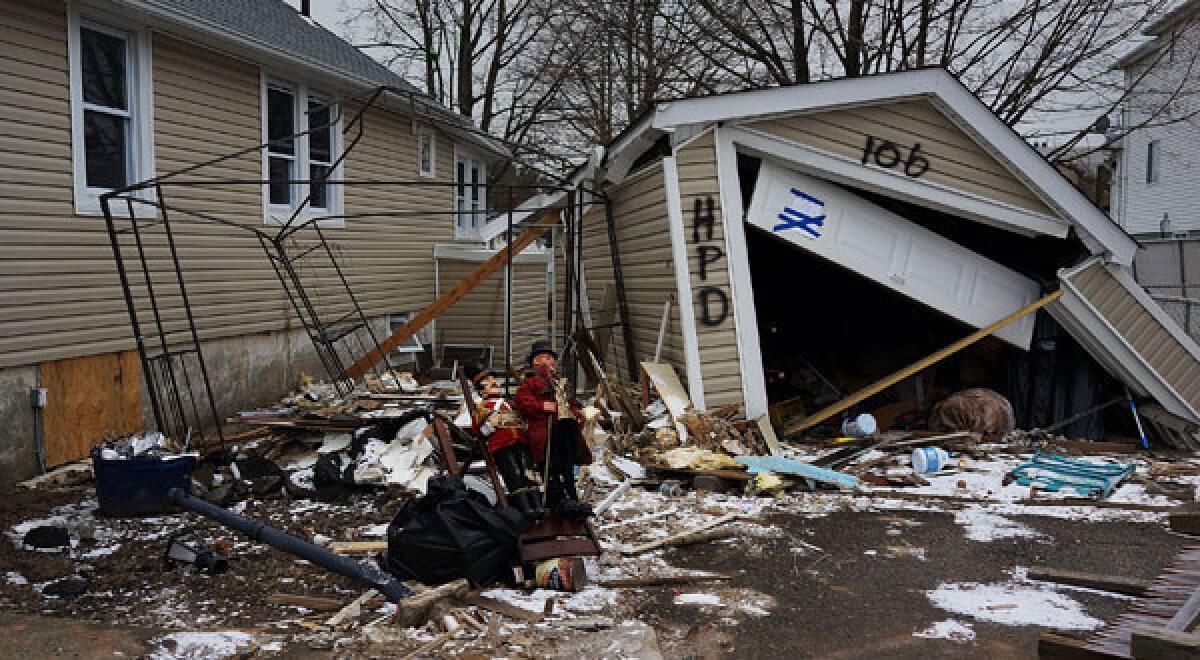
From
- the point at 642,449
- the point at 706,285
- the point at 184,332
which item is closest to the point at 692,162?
the point at 706,285

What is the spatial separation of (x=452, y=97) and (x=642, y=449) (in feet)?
87.3

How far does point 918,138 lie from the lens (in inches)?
413

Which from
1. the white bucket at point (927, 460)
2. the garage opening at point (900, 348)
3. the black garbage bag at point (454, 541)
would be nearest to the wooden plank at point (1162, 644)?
the black garbage bag at point (454, 541)

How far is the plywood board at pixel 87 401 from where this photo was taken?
8.75 meters

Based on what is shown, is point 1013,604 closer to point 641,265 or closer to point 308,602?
point 308,602

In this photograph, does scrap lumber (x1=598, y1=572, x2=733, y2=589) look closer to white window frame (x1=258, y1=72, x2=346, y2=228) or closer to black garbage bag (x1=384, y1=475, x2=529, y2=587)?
black garbage bag (x1=384, y1=475, x2=529, y2=587)

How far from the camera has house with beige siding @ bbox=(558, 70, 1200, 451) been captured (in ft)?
33.3

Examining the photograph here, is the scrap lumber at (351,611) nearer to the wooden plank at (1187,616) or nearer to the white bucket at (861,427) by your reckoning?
the wooden plank at (1187,616)

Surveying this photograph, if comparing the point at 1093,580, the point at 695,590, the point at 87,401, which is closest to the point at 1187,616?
the point at 1093,580

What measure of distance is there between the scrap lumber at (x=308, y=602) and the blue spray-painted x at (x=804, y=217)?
6.84m

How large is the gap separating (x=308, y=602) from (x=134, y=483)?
274cm

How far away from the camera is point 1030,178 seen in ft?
34.5

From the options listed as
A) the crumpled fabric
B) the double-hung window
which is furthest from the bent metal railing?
the crumpled fabric

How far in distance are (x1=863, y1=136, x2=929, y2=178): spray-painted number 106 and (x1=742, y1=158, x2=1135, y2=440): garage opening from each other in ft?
3.28
